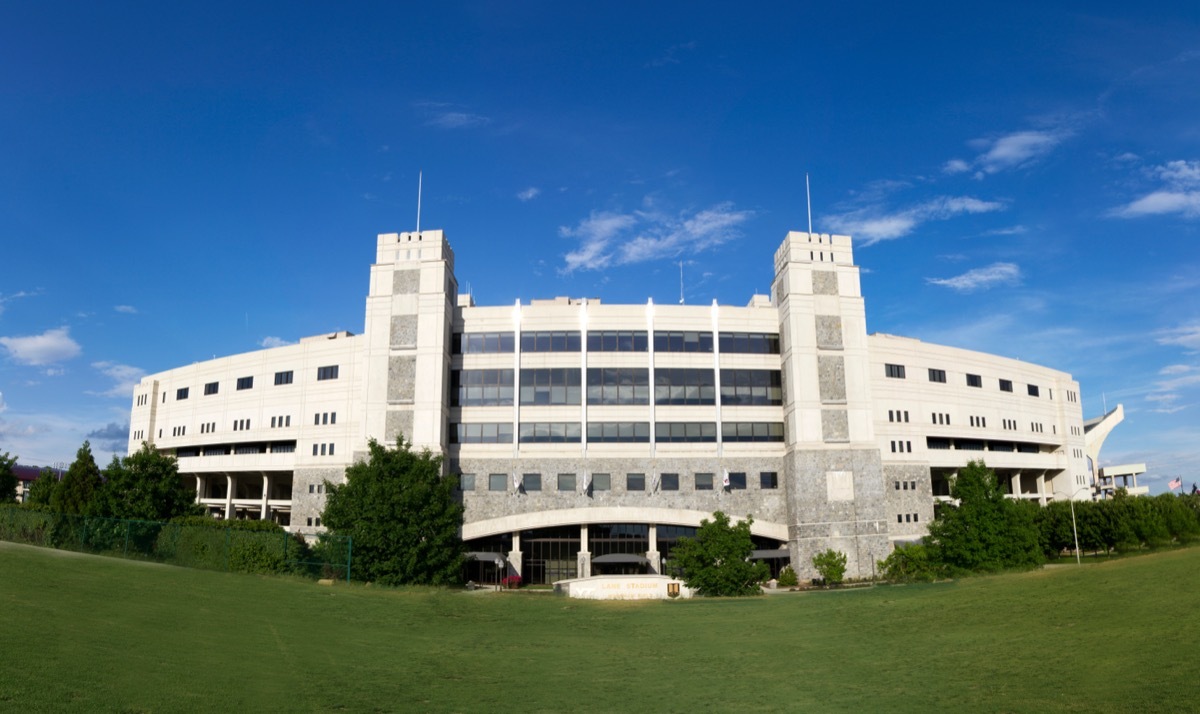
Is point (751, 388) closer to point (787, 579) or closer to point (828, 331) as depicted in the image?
point (828, 331)

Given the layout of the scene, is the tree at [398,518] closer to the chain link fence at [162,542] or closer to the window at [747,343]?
the chain link fence at [162,542]

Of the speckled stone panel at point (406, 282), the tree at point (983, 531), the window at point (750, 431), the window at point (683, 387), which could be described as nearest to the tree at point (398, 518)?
the speckled stone panel at point (406, 282)

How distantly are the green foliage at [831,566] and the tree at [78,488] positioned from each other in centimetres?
6237

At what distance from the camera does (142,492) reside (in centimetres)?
7356

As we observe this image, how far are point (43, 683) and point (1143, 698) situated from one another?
24.2 metres

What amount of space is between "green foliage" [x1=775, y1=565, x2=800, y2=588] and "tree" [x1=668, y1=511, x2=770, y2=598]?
46.4 feet

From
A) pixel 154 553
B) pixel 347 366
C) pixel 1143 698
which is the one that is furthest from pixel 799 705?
pixel 347 366

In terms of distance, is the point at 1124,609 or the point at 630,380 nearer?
the point at 1124,609

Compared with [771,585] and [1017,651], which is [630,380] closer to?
[771,585]

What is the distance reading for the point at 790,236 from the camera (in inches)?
3046

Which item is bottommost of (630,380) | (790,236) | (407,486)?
(407,486)

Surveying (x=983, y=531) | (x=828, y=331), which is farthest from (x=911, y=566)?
(x=828, y=331)

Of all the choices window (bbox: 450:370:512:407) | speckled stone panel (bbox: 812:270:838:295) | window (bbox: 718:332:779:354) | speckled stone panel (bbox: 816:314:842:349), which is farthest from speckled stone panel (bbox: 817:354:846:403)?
window (bbox: 450:370:512:407)

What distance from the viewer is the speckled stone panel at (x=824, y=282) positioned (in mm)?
76625
